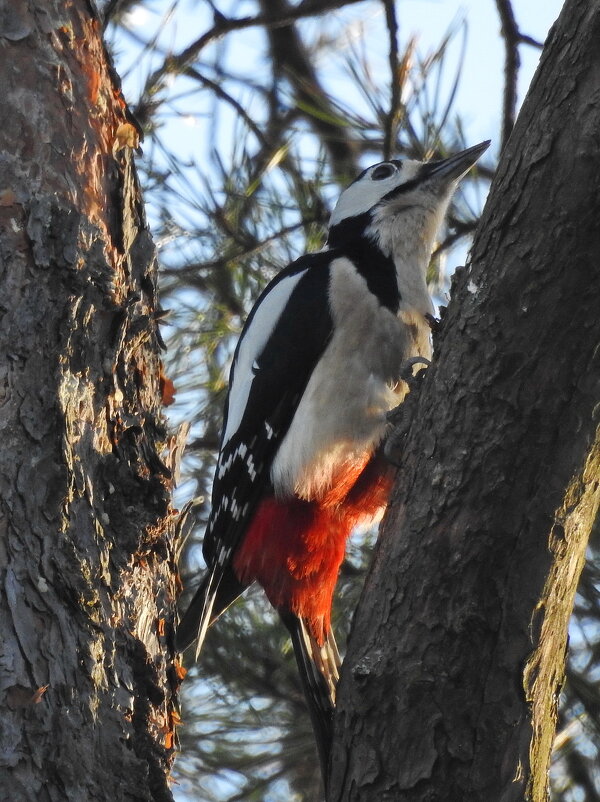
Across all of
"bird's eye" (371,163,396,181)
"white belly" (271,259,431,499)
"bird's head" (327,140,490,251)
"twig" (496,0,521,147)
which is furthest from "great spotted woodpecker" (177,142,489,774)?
"twig" (496,0,521,147)

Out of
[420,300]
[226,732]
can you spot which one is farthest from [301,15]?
[226,732]

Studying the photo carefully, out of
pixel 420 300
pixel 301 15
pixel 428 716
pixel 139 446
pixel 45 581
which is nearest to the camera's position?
pixel 428 716

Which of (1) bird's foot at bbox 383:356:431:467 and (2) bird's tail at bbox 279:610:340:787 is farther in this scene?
(1) bird's foot at bbox 383:356:431:467

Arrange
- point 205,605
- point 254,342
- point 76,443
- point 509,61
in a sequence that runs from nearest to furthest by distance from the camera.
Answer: point 76,443, point 205,605, point 254,342, point 509,61

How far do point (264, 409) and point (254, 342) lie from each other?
242 mm

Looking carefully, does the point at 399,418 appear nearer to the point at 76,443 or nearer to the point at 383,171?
the point at 76,443

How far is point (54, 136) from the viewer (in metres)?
2.66

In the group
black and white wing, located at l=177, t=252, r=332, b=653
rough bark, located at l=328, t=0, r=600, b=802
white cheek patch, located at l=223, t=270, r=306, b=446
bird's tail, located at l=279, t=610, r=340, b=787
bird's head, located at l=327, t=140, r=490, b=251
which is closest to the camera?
rough bark, located at l=328, t=0, r=600, b=802

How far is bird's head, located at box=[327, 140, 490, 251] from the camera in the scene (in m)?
3.49

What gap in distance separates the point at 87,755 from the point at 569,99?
5.07ft

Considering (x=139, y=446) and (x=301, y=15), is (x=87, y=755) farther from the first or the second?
(x=301, y=15)

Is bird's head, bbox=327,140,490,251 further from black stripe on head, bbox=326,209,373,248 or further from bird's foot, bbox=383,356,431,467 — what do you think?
bird's foot, bbox=383,356,431,467

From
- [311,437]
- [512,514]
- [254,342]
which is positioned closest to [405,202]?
[254,342]

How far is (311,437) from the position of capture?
3.05 meters
